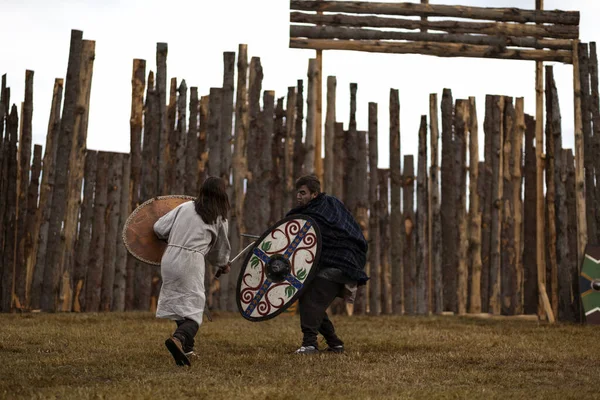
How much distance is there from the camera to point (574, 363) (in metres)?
6.52

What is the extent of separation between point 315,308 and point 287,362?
64 centimetres

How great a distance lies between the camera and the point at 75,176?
35.7 ft

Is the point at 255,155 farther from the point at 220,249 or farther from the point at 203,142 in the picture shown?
the point at 220,249

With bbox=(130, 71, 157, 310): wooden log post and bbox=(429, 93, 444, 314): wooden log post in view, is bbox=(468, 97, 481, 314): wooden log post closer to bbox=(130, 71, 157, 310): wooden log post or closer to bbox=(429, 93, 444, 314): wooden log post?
bbox=(429, 93, 444, 314): wooden log post

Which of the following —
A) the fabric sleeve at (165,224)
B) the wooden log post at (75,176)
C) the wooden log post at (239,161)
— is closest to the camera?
the fabric sleeve at (165,224)

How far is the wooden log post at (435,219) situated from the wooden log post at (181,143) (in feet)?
10.3

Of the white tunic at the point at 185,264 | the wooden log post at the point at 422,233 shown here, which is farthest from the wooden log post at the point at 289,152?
the white tunic at the point at 185,264

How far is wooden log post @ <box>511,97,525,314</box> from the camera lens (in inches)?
452

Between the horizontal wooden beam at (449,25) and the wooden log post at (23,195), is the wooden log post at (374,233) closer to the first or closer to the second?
the horizontal wooden beam at (449,25)

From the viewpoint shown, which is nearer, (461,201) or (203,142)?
(203,142)

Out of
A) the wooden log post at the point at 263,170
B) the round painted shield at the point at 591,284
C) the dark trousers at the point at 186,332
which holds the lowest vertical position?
the dark trousers at the point at 186,332

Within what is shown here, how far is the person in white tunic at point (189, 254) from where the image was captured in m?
6.13

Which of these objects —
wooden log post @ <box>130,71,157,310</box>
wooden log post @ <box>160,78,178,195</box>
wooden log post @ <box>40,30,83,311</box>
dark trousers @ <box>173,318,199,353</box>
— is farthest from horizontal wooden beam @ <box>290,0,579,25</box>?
dark trousers @ <box>173,318,199,353</box>

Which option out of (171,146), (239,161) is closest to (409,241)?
(239,161)
